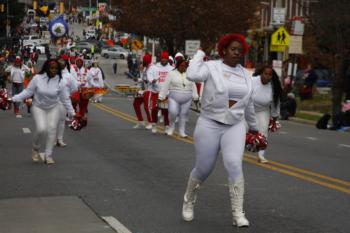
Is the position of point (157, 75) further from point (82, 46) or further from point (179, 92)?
point (82, 46)

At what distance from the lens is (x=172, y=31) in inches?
2459

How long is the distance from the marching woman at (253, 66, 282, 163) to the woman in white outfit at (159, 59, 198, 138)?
5.83 meters

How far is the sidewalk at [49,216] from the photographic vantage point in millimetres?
8820

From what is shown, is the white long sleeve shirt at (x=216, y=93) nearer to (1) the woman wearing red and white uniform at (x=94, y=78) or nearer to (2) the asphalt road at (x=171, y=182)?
(2) the asphalt road at (x=171, y=182)

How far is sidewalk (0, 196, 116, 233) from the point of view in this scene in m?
8.82

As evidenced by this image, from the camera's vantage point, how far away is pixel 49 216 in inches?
374

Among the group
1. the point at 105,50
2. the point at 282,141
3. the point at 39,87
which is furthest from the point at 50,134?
the point at 105,50

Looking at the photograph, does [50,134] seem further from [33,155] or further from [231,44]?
[231,44]

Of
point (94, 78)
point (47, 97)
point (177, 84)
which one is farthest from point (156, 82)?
point (94, 78)

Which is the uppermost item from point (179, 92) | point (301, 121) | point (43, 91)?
point (43, 91)

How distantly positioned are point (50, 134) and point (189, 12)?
47627 millimetres

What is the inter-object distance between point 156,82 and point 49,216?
12.6 meters

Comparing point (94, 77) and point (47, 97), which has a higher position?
point (47, 97)

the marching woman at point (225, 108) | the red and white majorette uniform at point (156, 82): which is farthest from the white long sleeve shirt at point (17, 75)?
the marching woman at point (225, 108)
